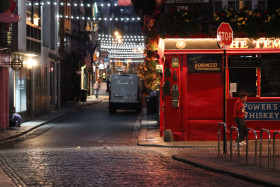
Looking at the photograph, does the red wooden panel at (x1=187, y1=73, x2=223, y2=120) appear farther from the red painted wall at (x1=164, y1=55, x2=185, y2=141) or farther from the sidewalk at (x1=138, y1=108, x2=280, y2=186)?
the sidewalk at (x1=138, y1=108, x2=280, y2=186)

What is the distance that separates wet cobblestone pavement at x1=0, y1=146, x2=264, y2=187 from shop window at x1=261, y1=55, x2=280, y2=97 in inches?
171

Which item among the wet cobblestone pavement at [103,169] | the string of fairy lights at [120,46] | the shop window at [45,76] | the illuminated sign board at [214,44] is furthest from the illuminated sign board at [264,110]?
the string of fairy lights at [120,46]

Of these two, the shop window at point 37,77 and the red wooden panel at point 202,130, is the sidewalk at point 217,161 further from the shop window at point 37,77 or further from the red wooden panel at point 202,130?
the shop window at point 37,77

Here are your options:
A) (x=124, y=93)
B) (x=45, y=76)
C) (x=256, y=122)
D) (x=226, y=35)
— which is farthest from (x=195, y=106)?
(x=124, y=93)

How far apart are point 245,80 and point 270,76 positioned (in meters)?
0.85

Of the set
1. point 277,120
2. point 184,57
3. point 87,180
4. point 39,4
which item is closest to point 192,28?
point 184,57

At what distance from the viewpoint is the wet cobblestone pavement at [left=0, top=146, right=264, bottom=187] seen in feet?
36.1

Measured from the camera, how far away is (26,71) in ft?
98.3

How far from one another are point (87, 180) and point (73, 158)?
363 cm

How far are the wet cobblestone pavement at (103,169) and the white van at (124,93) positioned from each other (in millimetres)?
20951

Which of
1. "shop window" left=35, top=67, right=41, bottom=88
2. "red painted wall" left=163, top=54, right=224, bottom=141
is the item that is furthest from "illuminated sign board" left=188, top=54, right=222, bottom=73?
"shop window" left=35, top=67, right=41, bottom=88

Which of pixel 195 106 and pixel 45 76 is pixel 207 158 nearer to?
pixel 195 106

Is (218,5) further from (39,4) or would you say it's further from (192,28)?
(39,4)

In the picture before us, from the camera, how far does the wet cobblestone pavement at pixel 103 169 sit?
36.1ft
